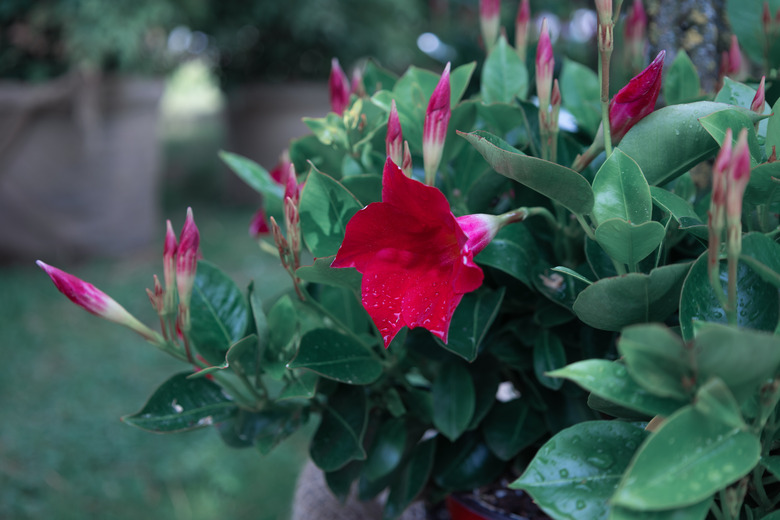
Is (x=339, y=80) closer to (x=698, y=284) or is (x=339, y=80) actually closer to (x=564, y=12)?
(x=698, y=284)

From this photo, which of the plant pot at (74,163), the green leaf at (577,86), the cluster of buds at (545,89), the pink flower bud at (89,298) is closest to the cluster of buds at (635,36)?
the green leaf at (577,86)

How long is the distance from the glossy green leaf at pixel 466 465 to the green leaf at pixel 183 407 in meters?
0.22

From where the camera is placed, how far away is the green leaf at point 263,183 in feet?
2.34

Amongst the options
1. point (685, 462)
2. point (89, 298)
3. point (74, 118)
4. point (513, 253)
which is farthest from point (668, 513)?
point (74, 118)

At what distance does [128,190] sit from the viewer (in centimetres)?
333

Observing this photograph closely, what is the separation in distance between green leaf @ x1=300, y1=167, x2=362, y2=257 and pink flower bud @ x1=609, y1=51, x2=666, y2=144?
0.68 ft

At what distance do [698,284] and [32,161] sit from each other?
10.6 feet

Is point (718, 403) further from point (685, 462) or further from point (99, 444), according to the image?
point (99, 444)

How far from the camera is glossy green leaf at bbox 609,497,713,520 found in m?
0.33

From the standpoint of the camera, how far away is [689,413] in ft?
1.10

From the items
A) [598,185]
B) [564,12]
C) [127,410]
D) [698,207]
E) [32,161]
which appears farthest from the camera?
Answer: [564,12]

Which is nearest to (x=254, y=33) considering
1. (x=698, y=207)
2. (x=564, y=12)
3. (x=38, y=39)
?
(x=38, y=39)

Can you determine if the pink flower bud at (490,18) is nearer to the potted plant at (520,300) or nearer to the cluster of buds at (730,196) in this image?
the potted plant at (520,300)

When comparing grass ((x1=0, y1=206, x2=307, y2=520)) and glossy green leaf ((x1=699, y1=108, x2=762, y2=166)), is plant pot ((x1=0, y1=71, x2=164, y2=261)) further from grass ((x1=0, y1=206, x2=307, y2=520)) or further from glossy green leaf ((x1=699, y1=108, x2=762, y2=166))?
glossy green leaf ((x1=699, y1=108, x2=762, y2=166))
